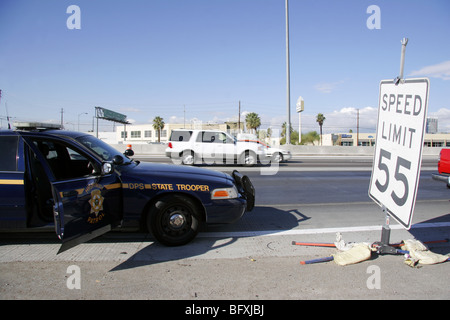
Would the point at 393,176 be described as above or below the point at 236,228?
above

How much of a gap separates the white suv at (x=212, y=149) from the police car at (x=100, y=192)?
11.5 m

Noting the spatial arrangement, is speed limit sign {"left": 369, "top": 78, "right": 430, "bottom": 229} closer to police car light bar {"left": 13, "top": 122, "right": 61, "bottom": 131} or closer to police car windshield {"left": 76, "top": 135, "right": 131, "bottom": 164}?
police car windshield {"left": 76, "top": 135, "right": 131, "bottom": 164}

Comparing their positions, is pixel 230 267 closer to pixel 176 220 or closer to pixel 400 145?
pixel 176 220

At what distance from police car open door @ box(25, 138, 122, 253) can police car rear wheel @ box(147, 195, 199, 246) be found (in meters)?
0.47

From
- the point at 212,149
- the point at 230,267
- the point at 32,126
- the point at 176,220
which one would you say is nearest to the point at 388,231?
the point at 230,267

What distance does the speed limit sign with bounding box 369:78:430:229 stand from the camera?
3.48 m

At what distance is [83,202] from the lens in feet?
11.7

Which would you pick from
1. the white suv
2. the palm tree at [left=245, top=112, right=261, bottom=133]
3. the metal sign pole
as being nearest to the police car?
the metal sign pole

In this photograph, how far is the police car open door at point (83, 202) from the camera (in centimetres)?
331
